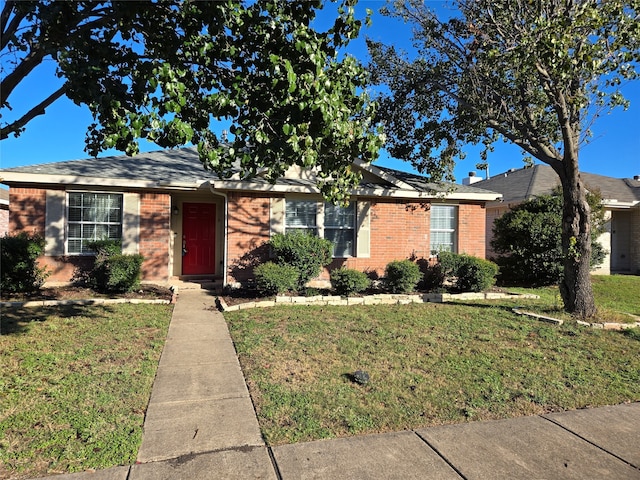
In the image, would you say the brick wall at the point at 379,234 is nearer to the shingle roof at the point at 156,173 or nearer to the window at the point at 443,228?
the window at the point at 443,228

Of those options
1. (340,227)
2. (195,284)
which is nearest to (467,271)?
(340,227)

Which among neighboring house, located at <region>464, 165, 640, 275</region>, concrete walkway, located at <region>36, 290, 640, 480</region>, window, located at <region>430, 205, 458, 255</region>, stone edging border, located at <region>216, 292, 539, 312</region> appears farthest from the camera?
neighboring house, located at <region>464, 165, 640, 275</region>

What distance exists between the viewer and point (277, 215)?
35.1ft

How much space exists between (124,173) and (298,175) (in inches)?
180

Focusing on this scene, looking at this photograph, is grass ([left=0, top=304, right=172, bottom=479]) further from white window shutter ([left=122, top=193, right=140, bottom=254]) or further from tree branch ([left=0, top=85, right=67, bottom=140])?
white window shutter ([left=122, top=193, right=140, bottom=254])

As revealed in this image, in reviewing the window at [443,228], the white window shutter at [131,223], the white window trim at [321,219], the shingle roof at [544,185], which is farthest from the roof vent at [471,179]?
the white window shutter at [131,223]

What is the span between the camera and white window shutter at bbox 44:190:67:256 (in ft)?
32.7

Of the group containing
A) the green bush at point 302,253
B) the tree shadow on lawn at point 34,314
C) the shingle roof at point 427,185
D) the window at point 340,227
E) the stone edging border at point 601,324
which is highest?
the shingle roof at point 427,185

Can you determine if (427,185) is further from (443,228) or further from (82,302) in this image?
(82,302)

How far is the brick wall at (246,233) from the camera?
10.2m

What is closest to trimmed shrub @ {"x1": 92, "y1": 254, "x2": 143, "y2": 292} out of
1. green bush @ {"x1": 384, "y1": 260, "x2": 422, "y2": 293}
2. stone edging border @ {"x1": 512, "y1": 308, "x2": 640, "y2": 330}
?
green bush @ {"x1": 384, "y1": 260, "x2": 422, "y2": 293}

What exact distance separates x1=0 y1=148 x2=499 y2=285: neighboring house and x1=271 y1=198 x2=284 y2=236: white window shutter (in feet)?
0.09

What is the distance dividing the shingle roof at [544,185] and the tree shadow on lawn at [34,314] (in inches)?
642

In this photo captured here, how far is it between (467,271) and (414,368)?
6337 mm
